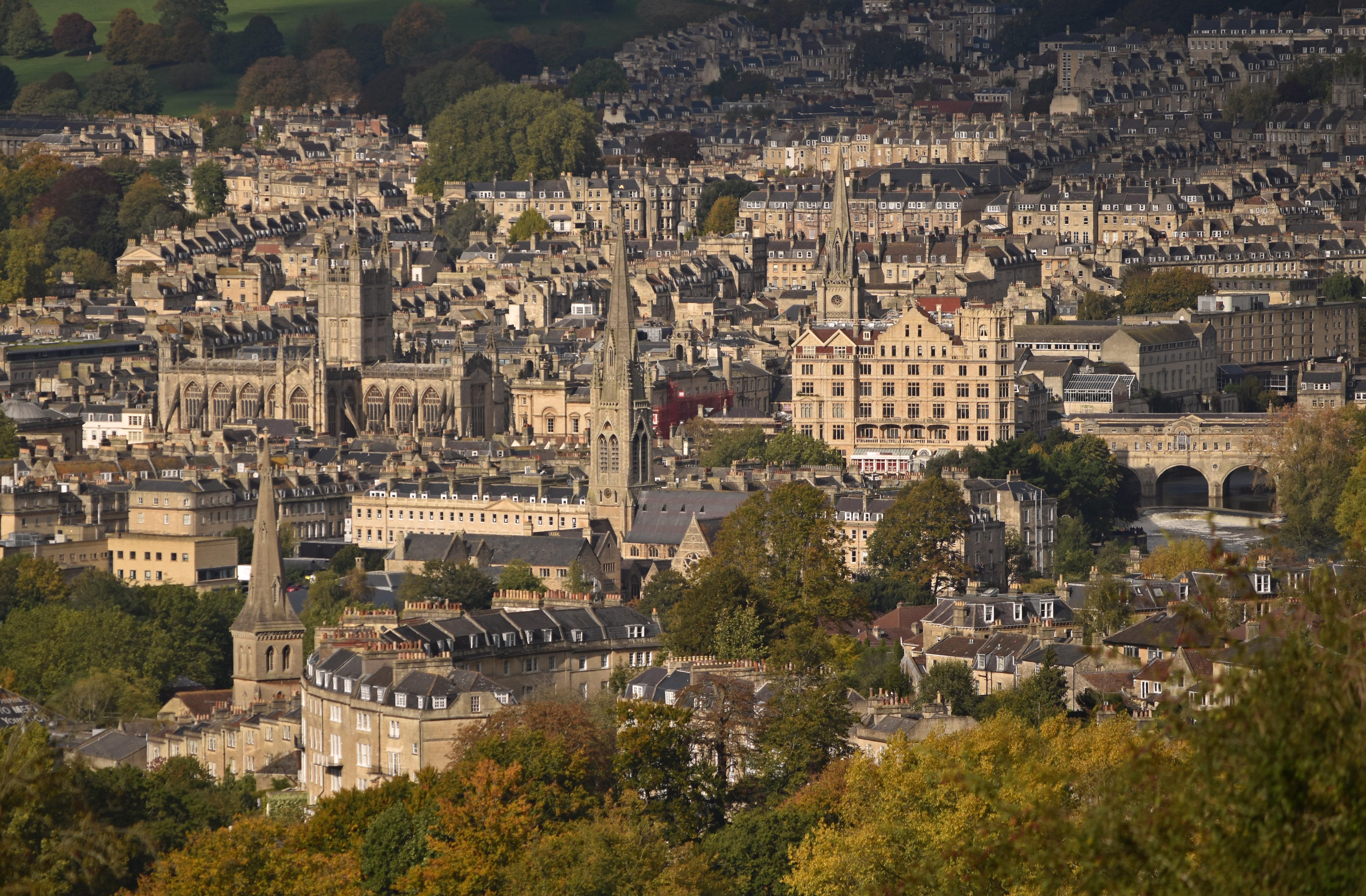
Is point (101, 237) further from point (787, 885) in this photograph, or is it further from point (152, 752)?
point (787, 885)

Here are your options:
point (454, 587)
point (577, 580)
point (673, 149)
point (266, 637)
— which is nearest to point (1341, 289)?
point (673, 149)

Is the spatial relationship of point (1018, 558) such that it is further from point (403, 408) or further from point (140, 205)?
point (140, 205)

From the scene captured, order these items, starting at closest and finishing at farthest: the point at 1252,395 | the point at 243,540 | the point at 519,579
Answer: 1. the point at 519,579
2. the point at 243,540
3. the point at 1252,395

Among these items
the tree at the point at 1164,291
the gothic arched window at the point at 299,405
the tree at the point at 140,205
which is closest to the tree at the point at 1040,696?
the gothic arched window at the point at 299,405

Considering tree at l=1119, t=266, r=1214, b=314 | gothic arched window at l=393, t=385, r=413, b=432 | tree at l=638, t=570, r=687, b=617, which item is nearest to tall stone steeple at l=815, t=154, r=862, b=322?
tree at l=1119, t=266, r=1214, b=314

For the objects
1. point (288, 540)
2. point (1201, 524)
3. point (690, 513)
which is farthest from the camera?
point (1201, 524)

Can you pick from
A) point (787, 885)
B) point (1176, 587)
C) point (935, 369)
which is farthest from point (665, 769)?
point (935, 369)

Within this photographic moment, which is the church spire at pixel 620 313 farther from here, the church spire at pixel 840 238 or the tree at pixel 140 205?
the tree at pixel 140 205
